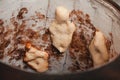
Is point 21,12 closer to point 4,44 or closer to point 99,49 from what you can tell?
point 4,44

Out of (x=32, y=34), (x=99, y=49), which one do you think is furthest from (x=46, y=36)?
(x=99, y=49)

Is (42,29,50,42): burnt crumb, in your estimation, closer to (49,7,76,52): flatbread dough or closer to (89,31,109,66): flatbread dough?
(49,7,76,52): flatbread dough

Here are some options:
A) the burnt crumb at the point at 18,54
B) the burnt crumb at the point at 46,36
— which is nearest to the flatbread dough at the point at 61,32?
the burnt crumb at the point at 46,36

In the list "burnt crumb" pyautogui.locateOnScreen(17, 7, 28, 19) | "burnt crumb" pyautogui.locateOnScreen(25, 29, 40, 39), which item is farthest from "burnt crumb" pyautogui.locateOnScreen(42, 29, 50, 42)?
"burnt crumb" pyautogui.locateOnScreen(17, 7, 28, 19)

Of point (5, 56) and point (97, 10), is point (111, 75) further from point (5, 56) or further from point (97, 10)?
point (5, 56)

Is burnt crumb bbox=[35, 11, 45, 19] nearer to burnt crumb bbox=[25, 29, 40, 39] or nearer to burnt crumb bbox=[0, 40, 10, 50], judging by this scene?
burnt crumb bbox=[25, 29, 40, 39]

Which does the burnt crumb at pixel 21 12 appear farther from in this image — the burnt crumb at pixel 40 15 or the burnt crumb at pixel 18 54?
the burnt crumb at pixel 18 54

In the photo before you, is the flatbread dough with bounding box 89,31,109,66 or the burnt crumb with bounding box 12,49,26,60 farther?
the burnt crumb with bounding box 12,49,26,60

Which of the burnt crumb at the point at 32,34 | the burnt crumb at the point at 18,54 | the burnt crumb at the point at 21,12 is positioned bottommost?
the burnt crumb at the point at 18,54

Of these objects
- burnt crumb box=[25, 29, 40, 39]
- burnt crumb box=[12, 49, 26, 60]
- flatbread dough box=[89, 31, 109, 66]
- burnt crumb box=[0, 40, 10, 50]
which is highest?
flatbread dough box=[89, 31, 109, 66]

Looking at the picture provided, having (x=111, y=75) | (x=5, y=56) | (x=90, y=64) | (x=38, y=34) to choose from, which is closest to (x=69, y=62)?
(x=90, y=64)

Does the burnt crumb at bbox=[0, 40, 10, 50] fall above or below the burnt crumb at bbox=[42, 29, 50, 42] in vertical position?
below
